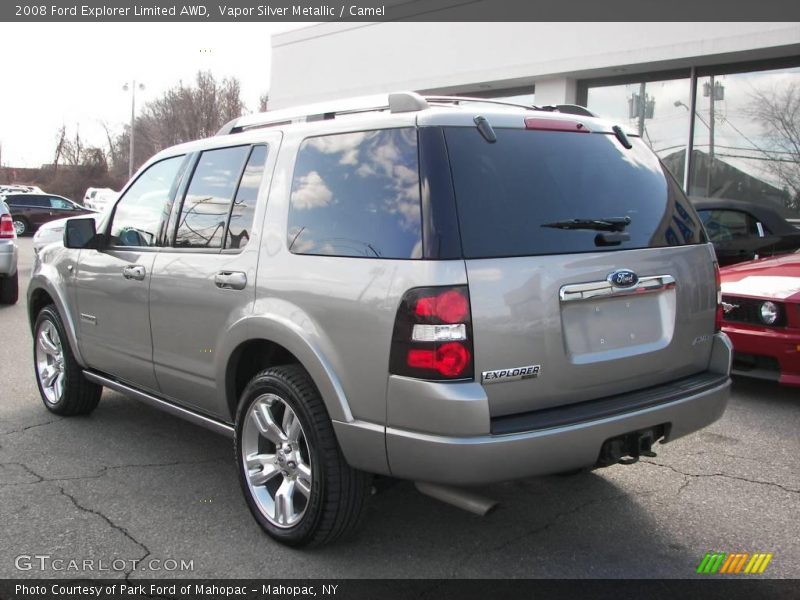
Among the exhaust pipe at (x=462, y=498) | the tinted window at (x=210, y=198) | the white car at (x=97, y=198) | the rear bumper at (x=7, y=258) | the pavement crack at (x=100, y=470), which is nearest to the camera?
the exhaust pipe at (x=462, y=498)

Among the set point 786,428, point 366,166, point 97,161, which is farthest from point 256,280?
point 97,161

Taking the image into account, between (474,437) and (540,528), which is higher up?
(474,437)

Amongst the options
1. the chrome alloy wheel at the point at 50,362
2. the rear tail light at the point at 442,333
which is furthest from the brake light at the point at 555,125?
the chrome alloy wheel at the point at 50,362

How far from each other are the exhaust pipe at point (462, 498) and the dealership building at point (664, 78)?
31.5 feet

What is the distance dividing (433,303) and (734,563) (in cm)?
179

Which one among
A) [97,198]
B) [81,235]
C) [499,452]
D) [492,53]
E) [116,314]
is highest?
[492,53]

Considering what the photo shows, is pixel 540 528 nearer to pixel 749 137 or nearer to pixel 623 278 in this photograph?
pixel 623 278

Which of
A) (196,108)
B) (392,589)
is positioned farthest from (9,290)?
(196,108)

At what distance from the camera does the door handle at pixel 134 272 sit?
4.21 metres

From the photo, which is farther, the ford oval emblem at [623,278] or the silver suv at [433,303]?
the ford oval emblem at [623,278]

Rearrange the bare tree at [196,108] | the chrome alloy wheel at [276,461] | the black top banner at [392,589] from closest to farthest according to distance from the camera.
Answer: the black top banner at [392,589]
the chrome alloy wheel at [276,461]
the bare tree at [196,108]

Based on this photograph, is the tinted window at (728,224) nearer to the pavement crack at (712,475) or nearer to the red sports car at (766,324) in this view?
the red sports car at (766,324)

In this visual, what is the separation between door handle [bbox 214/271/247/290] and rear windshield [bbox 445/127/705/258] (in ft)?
3.95

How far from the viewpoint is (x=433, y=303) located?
8.84 ft
